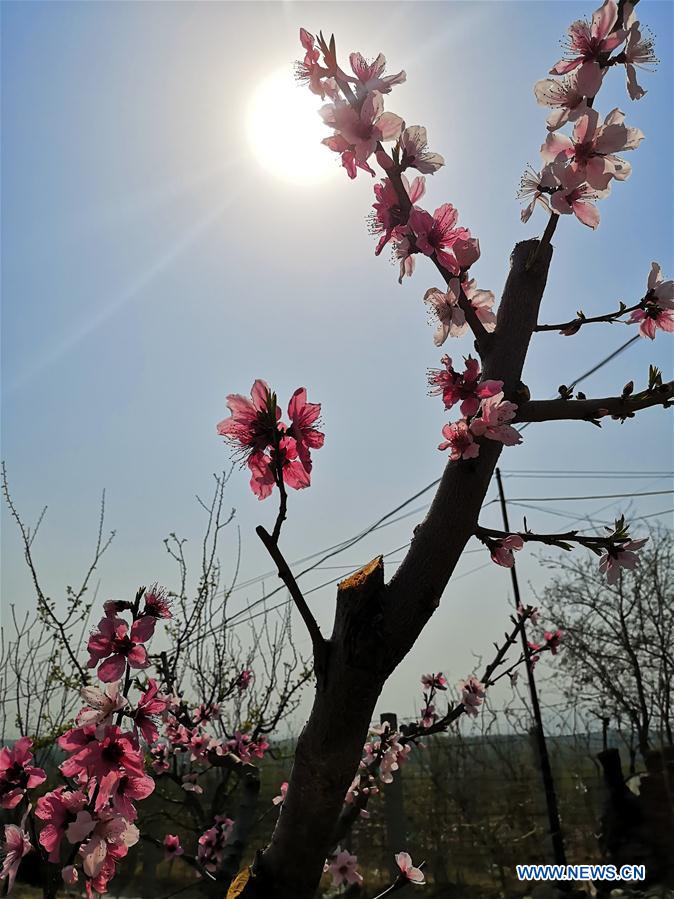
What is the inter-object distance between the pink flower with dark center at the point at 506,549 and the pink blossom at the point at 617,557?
6.8 inches

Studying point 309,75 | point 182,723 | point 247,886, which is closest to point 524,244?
point 309,75

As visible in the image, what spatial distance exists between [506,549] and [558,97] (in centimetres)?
80

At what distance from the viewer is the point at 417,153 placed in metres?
1.08

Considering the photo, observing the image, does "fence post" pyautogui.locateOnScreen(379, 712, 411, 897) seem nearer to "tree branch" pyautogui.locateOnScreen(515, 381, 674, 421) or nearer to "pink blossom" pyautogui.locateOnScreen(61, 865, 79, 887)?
"pink blossom" pyautogui.locateOnScreen(61, 865, 79, 887)

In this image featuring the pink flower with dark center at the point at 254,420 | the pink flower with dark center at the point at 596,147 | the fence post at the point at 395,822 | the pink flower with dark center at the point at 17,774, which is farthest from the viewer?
the fence post at the point at 395,822

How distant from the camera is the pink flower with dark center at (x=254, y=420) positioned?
0.83 meters

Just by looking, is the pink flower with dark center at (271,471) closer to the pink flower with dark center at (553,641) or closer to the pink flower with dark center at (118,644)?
the pink flower with dark center at (118,644)

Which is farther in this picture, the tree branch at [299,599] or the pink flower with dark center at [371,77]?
the pink flower with dark center at [371,77]

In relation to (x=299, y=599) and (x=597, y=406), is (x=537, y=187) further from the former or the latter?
(x=299, y=599)

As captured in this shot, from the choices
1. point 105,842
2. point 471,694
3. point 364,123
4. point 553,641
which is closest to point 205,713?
point 471,694

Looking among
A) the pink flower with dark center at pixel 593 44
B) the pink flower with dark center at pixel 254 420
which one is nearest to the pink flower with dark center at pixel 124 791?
the pink flower with dark center at pixel 254 420

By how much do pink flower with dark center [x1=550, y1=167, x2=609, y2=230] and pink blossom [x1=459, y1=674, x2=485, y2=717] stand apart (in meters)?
1.98

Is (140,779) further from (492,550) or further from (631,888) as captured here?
(631,888)

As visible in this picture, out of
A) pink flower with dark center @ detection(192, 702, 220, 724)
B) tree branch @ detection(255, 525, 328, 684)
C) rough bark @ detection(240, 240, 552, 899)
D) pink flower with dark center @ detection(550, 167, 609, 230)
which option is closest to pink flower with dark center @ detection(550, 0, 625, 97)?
pink flower with dark center @ detection(550, 167, 609, 230)
